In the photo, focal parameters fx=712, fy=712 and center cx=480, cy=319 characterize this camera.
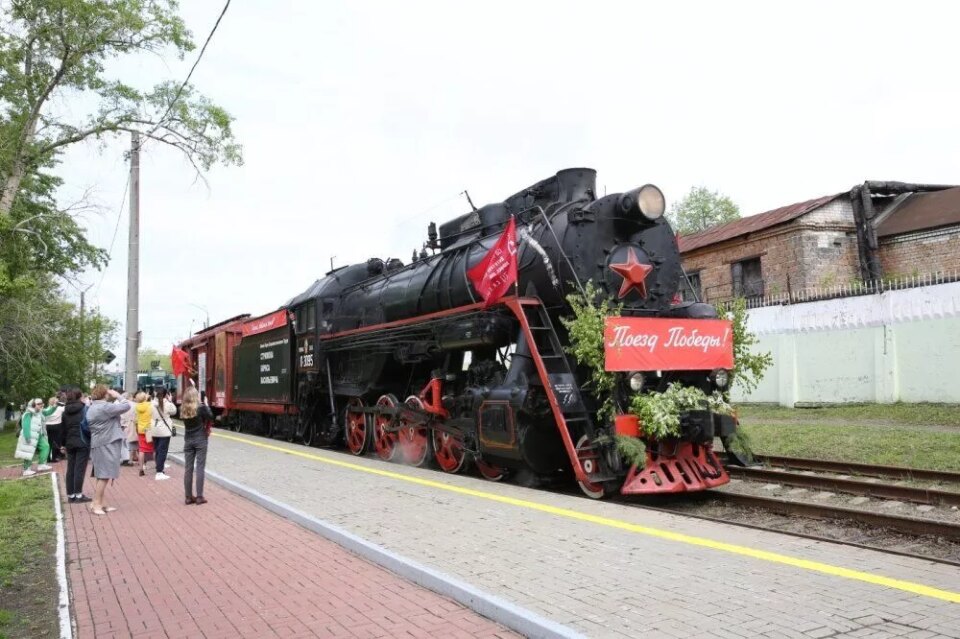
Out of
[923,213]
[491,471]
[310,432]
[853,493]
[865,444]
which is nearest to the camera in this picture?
[853,493]

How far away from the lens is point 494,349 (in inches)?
373

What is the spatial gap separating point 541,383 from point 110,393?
5.39 meters

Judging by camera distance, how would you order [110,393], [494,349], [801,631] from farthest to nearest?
[494,349] → [110,393] → [801,631]

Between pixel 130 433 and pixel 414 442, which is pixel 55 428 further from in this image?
pixel 414 442

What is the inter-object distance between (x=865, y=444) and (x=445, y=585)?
9652 millimetres

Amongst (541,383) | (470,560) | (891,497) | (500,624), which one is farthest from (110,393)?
(891,497)

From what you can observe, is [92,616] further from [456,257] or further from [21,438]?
[21,438]

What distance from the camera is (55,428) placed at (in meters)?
13.4

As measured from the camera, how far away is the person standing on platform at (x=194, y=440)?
328 inches

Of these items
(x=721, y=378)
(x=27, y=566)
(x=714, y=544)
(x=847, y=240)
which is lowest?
(x=27, y=566)

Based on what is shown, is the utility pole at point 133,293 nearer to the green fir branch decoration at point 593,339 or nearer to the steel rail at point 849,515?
the green fir branch decoration at point 593,339

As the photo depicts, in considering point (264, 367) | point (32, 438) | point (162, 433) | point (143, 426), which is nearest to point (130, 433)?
point (143, 426)

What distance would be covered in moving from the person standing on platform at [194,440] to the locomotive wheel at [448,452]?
10.3 ft

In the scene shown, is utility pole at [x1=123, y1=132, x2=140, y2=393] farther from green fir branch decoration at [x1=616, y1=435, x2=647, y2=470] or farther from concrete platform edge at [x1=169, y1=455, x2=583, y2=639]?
green fir branch decoration at [x1=616, y1=435, x2=647, y2=470]
